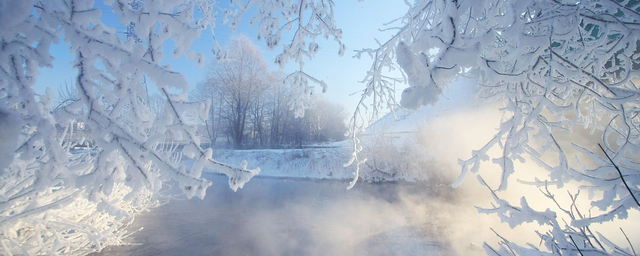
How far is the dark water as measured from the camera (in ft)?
16.8

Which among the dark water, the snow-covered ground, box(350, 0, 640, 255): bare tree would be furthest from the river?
box(350, 0, 640, 255): bare tree

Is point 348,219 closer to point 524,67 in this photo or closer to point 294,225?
point 294,225

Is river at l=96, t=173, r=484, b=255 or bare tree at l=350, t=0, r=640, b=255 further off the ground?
bare tree at l=350, t=0, r=640, b=255

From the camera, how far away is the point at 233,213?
739 cm

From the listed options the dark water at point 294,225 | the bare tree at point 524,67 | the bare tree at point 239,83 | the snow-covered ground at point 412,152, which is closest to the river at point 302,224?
the dark water at point 294,225

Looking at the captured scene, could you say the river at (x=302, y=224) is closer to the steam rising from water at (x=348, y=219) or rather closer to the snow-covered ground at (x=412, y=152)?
→ the steam rising from water at (x=348, y=219)

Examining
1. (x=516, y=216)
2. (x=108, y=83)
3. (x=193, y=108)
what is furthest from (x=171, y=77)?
(x=516, y=216)

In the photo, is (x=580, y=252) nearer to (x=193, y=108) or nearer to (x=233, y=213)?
(x=193, y=108)

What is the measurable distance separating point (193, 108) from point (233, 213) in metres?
7.37

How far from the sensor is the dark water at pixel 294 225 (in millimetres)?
5117

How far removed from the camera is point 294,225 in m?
6.42

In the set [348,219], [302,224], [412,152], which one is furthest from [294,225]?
[412,152]

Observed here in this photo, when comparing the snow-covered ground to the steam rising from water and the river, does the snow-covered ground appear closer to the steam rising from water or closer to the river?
the steam rising from water

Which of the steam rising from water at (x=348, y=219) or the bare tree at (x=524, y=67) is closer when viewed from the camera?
the bare tree at (x=524, y=67)
